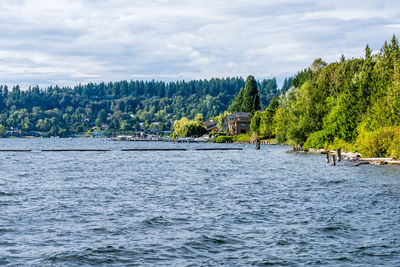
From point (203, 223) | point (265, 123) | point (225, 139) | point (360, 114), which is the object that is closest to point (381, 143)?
point (360, 114)

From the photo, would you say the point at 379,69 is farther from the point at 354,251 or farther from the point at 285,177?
the point at 354,251

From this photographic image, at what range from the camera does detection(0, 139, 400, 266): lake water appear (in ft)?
68.9

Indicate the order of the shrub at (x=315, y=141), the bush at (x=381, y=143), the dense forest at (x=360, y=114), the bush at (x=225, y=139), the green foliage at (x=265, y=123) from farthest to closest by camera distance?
the bush at (x=225, y=139)
the green foliage at (x=265, y=123)
the shrub at (x=315, y=141)
the dense forest at (x=360, y=114)
the bush at (x=381, y=143)

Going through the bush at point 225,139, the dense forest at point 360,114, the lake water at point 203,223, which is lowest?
the lake water at point 203,223

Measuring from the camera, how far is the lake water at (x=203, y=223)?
21.0 metres

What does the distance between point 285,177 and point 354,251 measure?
3176 cm

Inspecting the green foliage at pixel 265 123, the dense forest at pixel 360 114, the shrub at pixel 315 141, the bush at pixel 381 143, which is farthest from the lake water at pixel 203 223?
the green foliage at pixel 265 123

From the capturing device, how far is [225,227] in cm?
2645

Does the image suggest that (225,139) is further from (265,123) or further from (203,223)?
(203,223)

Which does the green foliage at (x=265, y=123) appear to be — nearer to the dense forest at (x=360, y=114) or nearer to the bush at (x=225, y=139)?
the bush at (x=225, y=139)

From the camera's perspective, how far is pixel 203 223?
27.5 meters

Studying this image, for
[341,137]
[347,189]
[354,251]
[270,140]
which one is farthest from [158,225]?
[270,140]

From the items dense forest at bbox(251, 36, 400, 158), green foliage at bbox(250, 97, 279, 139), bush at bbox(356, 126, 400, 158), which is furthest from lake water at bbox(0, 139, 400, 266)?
green foliage at bbox(250, 97, 279, 139)

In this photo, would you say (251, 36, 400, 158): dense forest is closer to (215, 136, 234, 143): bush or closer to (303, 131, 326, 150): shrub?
(303, 131, 326, 150): shrub
